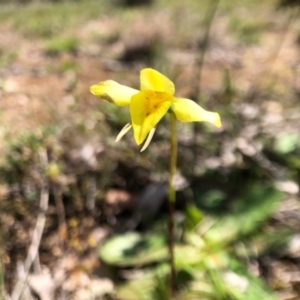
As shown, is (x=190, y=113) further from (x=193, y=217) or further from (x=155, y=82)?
(x=193, y=217)

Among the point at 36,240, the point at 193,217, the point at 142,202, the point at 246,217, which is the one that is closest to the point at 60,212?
the point at 36,240

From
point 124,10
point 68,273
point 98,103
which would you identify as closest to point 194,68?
point 98,103

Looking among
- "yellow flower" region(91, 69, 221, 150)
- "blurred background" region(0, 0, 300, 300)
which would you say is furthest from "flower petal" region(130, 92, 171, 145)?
"blurred background" region(0, 0, 300, 300)

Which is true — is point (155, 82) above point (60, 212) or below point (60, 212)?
above

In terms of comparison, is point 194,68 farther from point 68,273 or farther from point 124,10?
point 124,10

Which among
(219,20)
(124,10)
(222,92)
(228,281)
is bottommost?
(124,10)

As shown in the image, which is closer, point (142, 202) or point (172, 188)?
point (172, 188)

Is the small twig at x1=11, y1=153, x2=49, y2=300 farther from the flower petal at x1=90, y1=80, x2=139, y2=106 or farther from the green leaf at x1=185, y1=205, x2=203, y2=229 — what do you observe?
the flower petal at x1=90, y1=80, x2=139, y2=106
